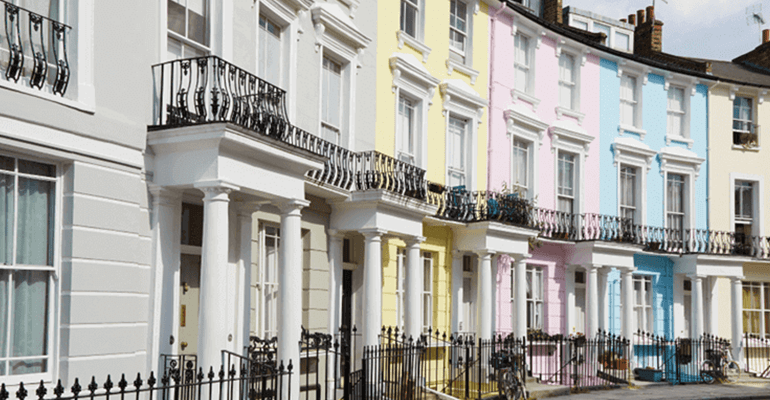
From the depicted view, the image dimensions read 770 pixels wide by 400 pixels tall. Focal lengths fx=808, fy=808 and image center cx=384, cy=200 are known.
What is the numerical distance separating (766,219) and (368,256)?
55.9 feet

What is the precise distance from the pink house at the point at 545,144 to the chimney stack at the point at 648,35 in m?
4.32

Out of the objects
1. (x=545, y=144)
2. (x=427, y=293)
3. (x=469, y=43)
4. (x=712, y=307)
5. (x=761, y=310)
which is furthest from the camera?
(x=761, y=310)

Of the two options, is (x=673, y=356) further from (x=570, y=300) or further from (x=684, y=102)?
(x=684, y=102)

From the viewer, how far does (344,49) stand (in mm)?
14516

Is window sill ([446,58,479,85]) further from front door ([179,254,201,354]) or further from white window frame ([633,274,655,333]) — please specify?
front door ([179,254,201,354])

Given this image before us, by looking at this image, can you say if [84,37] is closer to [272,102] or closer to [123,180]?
[123,180]

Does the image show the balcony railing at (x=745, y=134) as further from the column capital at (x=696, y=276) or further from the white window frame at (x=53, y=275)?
the white window frame at (x=53, y=275)

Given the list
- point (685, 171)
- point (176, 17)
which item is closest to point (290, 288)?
point (176, 17)

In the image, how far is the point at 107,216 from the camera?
8.63m

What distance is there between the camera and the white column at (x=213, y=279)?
9.16 metres

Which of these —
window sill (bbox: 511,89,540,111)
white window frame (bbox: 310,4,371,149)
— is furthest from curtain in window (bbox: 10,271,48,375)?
window sill (bbox: 511,89,540,111)

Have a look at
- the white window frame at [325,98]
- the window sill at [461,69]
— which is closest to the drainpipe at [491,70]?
the window sill at [461,69]

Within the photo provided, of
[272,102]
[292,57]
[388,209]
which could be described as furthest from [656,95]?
[272,102]

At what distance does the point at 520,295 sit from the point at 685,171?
9.15 m
